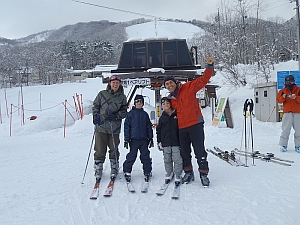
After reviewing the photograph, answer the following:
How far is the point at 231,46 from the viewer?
2644 cm

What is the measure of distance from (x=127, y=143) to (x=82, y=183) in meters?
1.06

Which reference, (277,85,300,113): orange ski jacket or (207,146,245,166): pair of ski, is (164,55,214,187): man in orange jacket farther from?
(277,85,300,113): orange ski jacket

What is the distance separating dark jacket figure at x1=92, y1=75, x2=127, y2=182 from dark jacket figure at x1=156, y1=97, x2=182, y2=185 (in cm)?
81

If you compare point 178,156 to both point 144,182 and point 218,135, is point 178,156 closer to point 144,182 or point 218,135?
point 144,182

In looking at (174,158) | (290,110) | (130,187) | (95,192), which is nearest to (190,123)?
(174,158)

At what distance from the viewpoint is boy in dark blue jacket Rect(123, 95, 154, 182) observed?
491 cm

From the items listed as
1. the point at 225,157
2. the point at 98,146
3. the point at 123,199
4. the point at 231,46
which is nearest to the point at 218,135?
the point at 225,157

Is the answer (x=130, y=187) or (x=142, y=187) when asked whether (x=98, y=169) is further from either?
(x=142, y=187)

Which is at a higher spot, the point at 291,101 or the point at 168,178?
the point at 291,101

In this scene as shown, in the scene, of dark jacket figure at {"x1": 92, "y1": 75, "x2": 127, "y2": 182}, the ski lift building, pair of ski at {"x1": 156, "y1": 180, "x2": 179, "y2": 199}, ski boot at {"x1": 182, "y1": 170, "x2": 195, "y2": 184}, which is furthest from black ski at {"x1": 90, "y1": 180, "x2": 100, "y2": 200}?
the ski lift building

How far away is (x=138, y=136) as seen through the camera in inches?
193

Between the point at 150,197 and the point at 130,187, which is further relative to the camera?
the point at 130,187

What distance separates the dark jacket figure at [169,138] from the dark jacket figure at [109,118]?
2.67 ft

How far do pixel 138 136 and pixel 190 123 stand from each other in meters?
0.96
